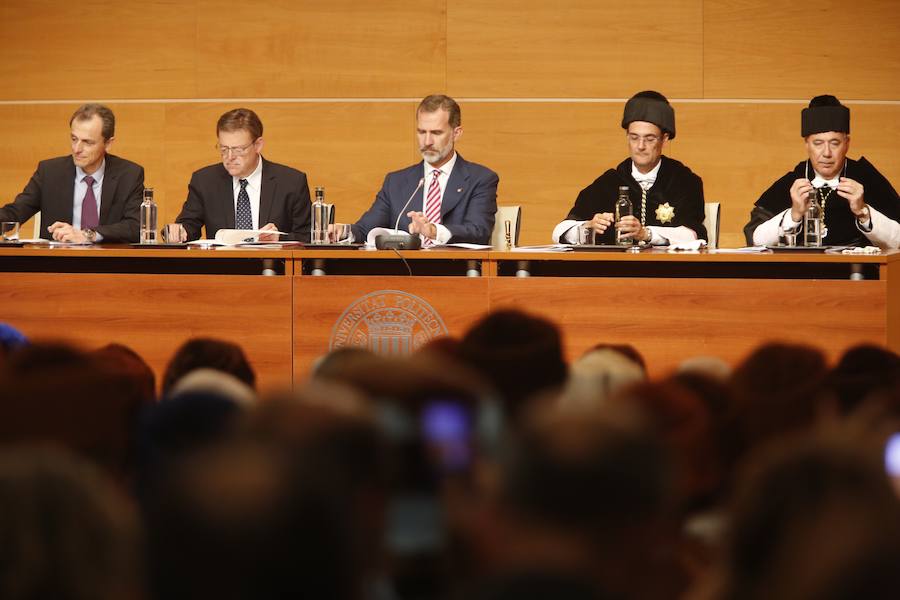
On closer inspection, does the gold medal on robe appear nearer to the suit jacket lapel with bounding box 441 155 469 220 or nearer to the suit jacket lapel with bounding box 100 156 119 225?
the suit jacket lapel with bounding box 441 155 469 220

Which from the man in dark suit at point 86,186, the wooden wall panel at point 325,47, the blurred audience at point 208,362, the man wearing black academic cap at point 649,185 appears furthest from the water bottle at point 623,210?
the blurred audience at point 208,362

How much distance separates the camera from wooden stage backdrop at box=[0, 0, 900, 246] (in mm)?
7164

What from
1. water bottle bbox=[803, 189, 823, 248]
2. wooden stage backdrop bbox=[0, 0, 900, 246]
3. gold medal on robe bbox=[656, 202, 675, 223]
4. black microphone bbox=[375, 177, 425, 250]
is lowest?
black microphone bbox=[375, 177, 425, 250]

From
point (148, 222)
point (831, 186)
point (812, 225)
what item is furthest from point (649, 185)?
point (148, 222)

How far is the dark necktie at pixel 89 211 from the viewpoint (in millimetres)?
5926

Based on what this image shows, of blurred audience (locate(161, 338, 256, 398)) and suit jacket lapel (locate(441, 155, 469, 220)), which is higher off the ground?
suit jacket lapel (locate(441, 155, 469, 220))

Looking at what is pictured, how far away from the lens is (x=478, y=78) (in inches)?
286

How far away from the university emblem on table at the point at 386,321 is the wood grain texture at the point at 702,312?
0.36 metres

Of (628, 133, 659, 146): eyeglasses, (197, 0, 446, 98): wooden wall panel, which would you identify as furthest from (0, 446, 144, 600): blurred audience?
(197, 0, 446, 98): wooden wall panel

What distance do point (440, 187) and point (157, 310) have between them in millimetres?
1798

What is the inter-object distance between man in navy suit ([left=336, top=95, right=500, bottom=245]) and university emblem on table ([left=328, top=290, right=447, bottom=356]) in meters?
1.22

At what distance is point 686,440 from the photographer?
74 cm

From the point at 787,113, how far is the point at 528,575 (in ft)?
23.3

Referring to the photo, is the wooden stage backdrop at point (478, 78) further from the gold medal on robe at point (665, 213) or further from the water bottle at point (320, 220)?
the water bottle at point (320, 220)
